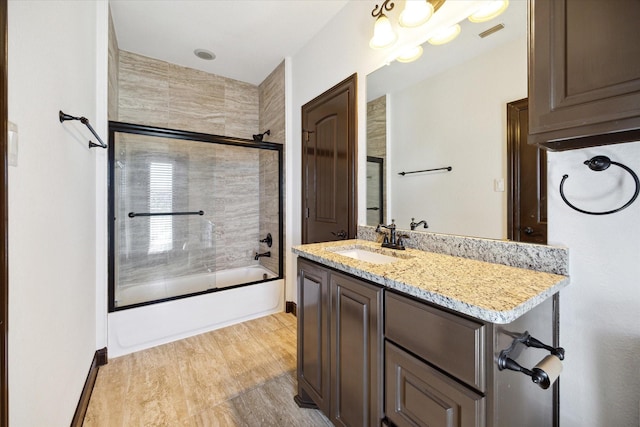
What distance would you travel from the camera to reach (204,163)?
307cm

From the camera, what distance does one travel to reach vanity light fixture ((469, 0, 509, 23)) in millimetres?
1192

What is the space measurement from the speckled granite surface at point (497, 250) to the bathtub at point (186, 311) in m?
1.75

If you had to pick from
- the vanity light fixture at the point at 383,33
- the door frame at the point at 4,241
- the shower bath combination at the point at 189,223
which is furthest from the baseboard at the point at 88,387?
the vanity light fixture at the point at 383,33

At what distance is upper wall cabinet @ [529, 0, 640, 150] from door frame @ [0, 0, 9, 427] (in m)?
1.47

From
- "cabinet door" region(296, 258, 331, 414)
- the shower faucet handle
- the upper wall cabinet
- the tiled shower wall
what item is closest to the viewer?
the upper wall cabinet

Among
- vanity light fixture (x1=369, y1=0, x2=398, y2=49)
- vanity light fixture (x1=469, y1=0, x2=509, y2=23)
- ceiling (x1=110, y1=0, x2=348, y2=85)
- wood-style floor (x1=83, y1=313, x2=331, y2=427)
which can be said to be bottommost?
wood-style floor (x1=83, y1=313, x2=331, y2=427)

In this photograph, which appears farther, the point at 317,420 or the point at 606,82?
the point at 317,420

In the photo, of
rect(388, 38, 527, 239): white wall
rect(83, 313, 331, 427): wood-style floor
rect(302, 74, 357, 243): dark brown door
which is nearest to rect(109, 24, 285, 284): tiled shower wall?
rect(302, 74, 357, 243): dark brown door

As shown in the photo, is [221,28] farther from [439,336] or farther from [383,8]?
[439,336]

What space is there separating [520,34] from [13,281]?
80.6 inches

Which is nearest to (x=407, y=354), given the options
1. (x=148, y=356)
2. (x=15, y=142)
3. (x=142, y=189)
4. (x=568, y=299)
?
(x=568, y=299)

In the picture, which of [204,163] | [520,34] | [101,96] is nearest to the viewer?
[520,34]

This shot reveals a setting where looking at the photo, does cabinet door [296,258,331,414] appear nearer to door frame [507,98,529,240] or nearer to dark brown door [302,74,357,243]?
dark brown door [302,74,357,243]

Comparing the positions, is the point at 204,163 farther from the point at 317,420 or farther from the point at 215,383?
the point at 317,420
